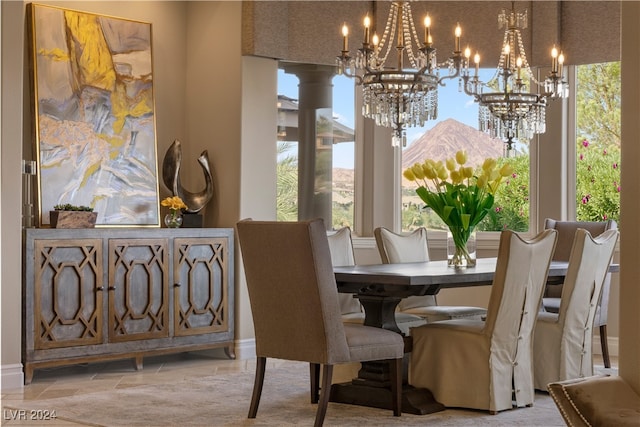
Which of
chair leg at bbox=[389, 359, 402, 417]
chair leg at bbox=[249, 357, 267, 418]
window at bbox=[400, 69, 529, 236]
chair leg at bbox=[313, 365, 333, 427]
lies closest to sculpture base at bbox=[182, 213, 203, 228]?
window at bbox=[400, 69, 529, 236]

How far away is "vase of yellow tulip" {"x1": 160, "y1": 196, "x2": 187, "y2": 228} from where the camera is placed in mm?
6645

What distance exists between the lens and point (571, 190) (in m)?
7.26

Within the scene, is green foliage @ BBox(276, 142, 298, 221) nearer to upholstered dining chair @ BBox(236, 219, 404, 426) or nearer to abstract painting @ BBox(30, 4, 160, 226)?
abstract painting @ BBox(30, 4, 160, 226)

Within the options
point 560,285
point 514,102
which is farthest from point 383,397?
point 560,285

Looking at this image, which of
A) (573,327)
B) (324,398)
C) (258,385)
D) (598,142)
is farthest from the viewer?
(598,142)

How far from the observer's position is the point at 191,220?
6797mm

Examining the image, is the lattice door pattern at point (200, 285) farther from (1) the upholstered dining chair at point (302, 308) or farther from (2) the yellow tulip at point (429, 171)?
(1) the upholstered dining chair at point (302, 308)

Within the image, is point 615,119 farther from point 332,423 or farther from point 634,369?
point 634,369

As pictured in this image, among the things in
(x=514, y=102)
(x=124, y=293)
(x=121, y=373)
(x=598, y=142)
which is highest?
(x=514, y=102)

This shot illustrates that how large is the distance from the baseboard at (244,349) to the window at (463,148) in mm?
1766

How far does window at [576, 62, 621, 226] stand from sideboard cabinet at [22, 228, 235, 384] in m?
2.79

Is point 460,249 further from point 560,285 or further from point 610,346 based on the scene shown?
point 610,346

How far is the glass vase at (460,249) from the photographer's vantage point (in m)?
5.54

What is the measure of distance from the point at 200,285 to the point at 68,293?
1.04 m
